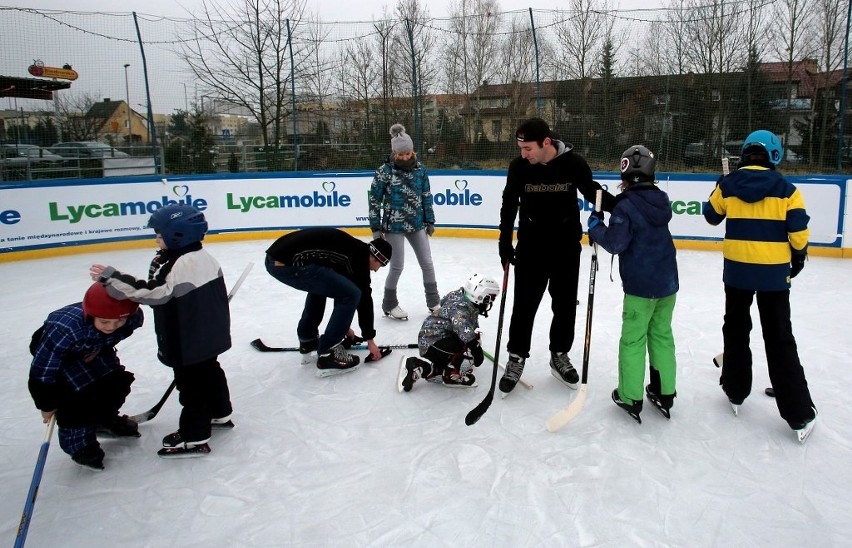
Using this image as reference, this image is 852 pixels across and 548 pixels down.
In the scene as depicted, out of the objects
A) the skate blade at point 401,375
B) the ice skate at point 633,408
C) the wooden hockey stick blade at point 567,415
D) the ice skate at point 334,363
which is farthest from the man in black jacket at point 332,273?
the ice skate at point 633,408

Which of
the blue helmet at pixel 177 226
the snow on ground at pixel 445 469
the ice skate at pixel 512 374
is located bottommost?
the snow on ground at pixel 445 469

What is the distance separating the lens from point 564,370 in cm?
341

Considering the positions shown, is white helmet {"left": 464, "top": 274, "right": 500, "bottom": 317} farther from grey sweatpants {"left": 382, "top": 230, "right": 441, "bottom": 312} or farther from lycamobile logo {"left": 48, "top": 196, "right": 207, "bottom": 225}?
lycamobile logo {"left": 48, "top": 196, "right": 207, "bottom": 225}

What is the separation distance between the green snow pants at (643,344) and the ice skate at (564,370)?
40cm

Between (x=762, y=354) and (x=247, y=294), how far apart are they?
4346mm

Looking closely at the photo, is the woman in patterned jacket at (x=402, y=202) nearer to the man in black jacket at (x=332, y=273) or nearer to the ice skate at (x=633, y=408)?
the man in black jacket at (x=332, y=273)

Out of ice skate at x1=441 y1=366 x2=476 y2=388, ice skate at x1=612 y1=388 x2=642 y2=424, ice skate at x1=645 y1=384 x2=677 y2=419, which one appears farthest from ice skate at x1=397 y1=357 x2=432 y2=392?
ice skate at x1=645 y1=384 x2=677 y2=419

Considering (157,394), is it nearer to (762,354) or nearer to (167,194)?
(762,354)

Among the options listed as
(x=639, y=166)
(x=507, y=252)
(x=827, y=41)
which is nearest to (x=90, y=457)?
(x=507, y=252)

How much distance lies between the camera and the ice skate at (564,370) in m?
3.38

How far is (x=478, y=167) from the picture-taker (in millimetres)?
9688

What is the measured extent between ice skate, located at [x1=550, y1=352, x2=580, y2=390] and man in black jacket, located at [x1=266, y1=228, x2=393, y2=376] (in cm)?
116

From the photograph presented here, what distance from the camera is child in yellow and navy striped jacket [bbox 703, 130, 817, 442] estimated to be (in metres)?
2.66

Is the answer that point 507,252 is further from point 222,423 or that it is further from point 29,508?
point 29,508
